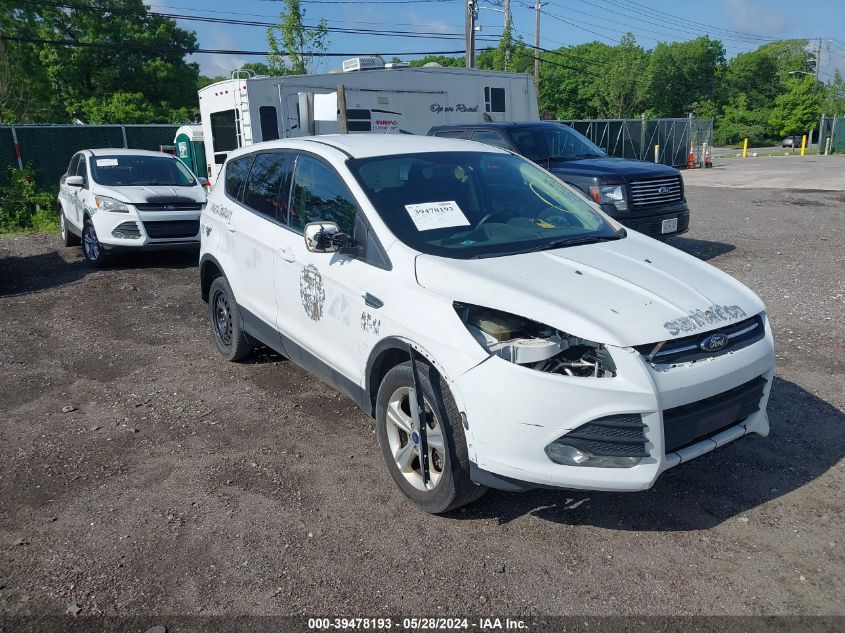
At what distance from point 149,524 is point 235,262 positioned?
2332 mm

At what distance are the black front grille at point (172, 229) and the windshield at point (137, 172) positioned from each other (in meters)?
0.99

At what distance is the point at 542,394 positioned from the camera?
3.01m

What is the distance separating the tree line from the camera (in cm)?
3456

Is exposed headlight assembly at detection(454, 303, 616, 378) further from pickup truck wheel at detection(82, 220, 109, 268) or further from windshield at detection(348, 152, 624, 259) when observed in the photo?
pickup truck wheel at detection(82, 220, 109, 268)

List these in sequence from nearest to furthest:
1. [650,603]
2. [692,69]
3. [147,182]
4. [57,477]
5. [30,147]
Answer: [650,603]
[57,477]
[147,182]
[30,147]
[692,69]

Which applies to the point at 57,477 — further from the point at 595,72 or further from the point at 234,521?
the point at 595,72

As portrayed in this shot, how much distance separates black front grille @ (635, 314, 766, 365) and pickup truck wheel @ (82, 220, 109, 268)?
29.6 feet

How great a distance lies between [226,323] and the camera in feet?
19.7

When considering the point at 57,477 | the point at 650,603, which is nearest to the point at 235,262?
the point at 57,477

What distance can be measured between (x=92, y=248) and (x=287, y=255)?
7.07m

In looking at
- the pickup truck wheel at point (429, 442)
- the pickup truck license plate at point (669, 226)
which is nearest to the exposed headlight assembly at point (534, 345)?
the pickup truck wheel at point (429, 442)

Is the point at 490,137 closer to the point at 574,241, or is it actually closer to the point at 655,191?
the point at 655,191

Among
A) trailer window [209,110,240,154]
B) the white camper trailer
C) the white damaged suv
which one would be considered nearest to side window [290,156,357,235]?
the white damaged suv

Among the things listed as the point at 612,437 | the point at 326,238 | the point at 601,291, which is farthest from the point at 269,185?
the point at 612,437
